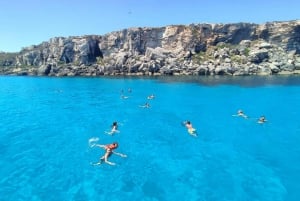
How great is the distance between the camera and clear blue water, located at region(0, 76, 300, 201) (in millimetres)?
20344

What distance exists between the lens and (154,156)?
2750 cm

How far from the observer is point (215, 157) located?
27000 millimetres

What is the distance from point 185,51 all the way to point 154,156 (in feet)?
492

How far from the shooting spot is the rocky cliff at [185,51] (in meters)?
149

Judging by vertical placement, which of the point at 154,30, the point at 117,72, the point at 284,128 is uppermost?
the point at 154,30

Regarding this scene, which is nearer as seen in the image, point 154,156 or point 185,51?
point 154,156

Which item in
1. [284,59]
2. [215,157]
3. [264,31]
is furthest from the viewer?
[264,31]

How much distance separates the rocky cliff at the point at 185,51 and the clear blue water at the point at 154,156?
336 ft

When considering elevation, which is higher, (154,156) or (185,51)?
(154,156)

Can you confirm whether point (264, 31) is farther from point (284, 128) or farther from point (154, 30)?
point (284, 128)

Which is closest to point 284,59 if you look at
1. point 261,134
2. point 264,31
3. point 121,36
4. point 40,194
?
point 264,31

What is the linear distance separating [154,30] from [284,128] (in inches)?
6129

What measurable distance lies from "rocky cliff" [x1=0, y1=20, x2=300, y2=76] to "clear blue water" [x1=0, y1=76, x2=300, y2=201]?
336ft

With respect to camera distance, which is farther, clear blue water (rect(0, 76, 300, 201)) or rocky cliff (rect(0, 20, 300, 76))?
rocky cliff (rect(0, 20, 300, 76))
